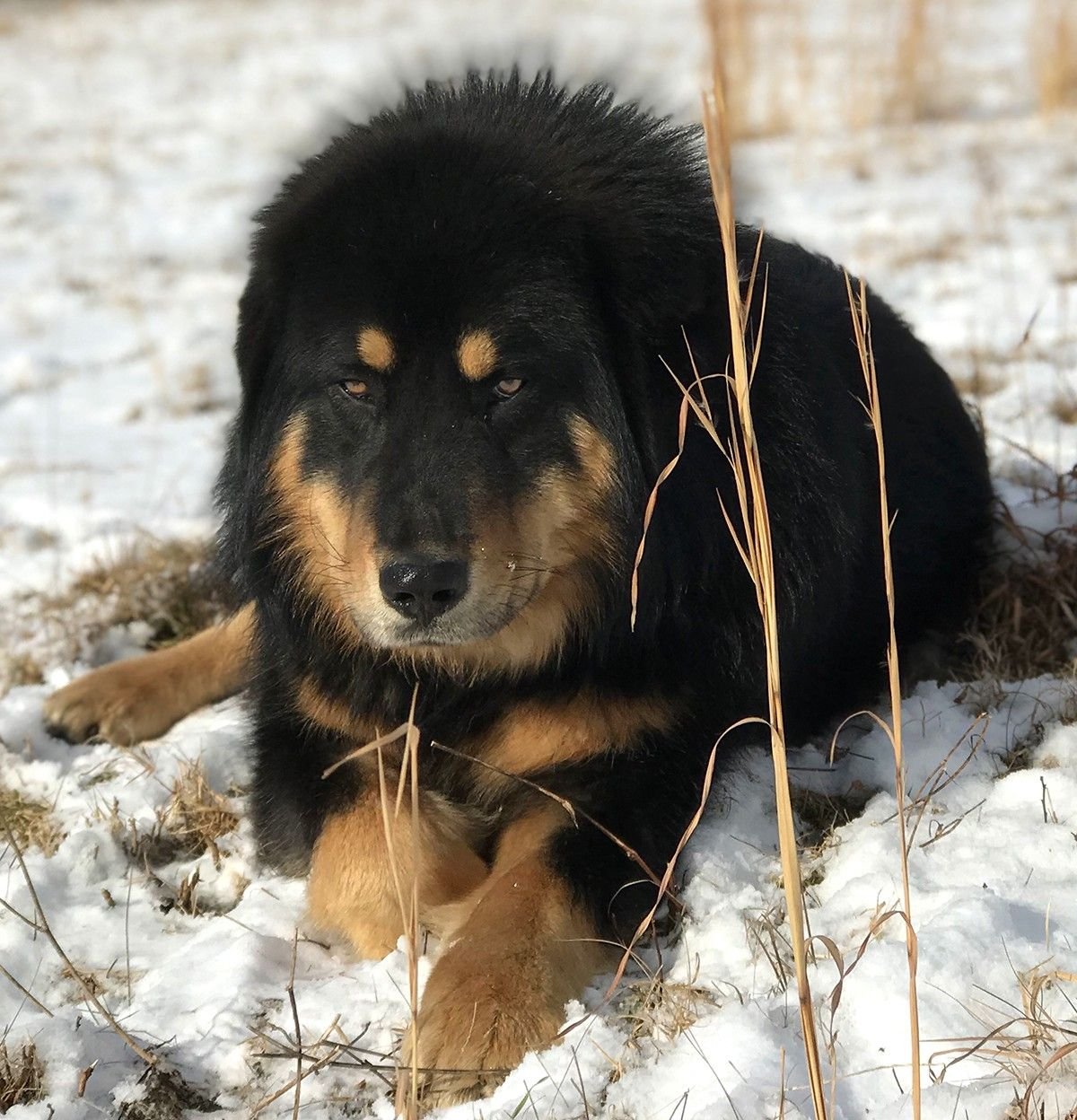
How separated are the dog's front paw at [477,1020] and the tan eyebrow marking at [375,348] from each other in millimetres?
1101

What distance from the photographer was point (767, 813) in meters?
2.74

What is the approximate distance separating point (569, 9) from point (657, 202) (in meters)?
15.6

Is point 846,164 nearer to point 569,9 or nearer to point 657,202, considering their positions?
point 657,202

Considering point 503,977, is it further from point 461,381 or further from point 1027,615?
point 1027,615

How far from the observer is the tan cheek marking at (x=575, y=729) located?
2.59m

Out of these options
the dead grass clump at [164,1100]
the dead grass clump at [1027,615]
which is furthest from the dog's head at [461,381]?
the dead grass clump at [1027,615]

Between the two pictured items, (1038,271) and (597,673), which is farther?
(1038,271)

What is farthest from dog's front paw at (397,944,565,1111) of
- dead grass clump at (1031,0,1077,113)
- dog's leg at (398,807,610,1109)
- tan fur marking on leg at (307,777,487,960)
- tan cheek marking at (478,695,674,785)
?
dead grass clump at (1031,0,1077,113)

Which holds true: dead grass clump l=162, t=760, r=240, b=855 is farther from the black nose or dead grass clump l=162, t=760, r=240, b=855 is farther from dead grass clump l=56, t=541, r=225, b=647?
dead grass clump l=56, t=541, r=225, b=647

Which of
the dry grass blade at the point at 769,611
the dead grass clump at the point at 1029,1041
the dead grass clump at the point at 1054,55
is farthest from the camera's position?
the dead grass clump at the point at 1054,55

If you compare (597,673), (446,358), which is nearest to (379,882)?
(597,673)

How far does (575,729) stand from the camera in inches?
103

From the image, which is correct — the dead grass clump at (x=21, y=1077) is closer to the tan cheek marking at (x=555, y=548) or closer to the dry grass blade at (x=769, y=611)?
the tan cheek marking at (x=555, y=548)

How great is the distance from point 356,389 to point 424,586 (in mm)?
491
